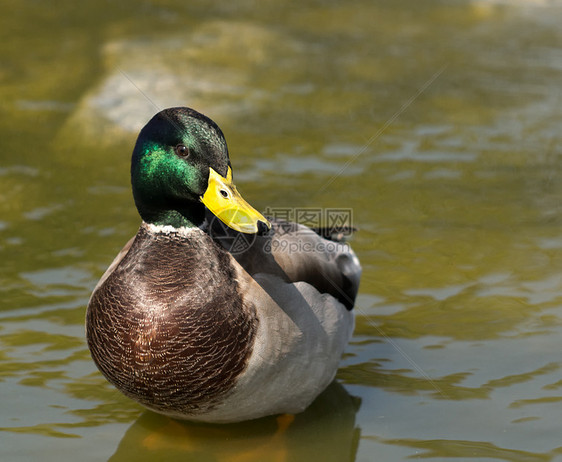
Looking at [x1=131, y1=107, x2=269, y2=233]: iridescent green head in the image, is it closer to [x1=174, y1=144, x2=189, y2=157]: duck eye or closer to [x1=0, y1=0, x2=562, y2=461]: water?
[x1=174, y1=144, x2=189, y2=157]: duck eye

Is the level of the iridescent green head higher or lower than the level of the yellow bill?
higher

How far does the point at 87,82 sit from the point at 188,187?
440 centimetres

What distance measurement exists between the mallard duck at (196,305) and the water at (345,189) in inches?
14.0

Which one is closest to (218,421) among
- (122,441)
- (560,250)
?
(122,441)

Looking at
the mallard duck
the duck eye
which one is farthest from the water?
the duck eye

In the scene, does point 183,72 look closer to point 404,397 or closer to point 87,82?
point 87,82

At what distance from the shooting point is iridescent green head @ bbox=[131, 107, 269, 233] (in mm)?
3355

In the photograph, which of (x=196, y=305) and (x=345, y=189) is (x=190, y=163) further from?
(x=345, y=189)

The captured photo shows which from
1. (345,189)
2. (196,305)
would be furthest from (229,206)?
(345,189)

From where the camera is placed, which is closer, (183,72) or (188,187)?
(188,187)

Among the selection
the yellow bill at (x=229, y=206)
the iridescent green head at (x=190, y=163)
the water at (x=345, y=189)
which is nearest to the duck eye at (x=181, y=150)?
the iridescent green head at (x=190, y=163)

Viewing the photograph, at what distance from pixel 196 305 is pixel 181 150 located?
0.59 m

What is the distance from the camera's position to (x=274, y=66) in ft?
25.7

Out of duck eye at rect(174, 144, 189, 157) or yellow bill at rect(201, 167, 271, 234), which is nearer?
yellow bill at rect(201, 167, 271, 234)
